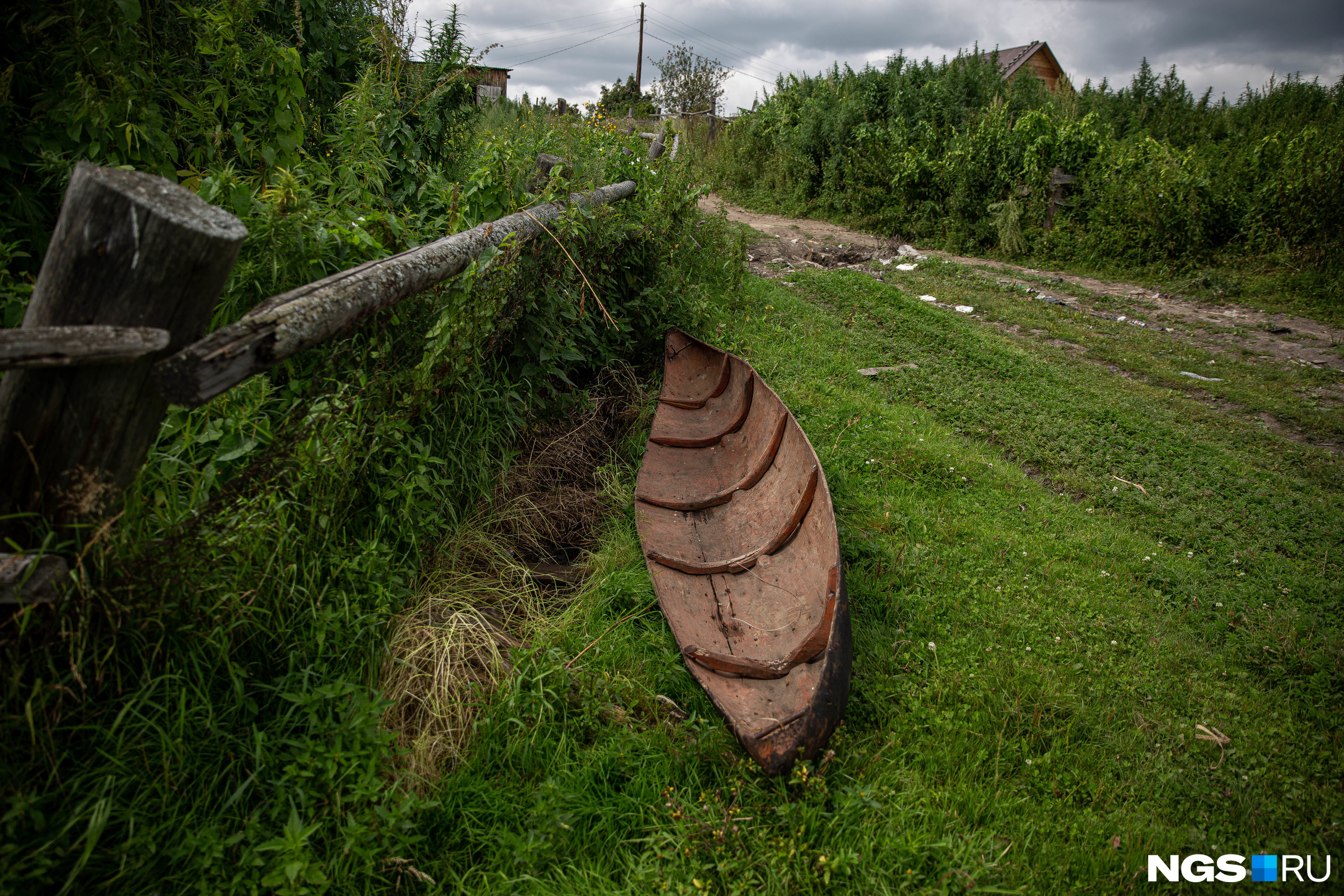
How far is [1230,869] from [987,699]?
83cm

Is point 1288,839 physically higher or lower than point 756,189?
lower

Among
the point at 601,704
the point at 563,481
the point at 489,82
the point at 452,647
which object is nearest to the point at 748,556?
the point at 601,704

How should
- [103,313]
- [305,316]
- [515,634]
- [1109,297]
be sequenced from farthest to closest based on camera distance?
[1109,297]
[515,634]
[305,316]
[103,313]

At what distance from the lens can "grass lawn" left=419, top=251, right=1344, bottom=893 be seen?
2.05 metres

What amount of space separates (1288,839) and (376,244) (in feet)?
13.3

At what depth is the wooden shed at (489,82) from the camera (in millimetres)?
5520

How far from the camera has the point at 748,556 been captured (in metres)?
3.33

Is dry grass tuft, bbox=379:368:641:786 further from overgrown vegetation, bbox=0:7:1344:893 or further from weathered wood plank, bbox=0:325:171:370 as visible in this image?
weathered wood plank, bbox=0:325:171:370

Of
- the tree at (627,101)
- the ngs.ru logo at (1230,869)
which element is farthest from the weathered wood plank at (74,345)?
the tree at (627,101)

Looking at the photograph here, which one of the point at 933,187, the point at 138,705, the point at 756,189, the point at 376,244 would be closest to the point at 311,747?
the point at 138,705

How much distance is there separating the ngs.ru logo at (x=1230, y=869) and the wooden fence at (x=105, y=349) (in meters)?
3.05

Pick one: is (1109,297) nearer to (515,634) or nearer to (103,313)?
(515,634)

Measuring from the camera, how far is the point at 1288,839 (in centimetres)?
217

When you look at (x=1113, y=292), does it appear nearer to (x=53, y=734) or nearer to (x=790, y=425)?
(x=790, y=425)
